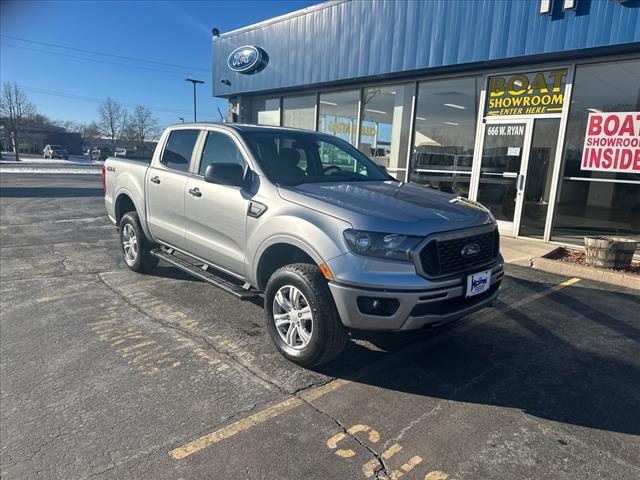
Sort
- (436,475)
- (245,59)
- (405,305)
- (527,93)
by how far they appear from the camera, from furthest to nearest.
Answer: (245,59) < (527,93) < (405,305) < (436,475)

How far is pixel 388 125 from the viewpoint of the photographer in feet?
38.2

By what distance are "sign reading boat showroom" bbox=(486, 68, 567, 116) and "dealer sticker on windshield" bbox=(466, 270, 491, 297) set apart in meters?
6.45

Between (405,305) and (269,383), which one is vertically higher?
(405,305)

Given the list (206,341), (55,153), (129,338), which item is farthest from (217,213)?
(55,153)

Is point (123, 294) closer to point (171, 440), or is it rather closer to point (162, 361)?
point (162, 361)

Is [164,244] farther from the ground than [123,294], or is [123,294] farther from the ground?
[164,244]

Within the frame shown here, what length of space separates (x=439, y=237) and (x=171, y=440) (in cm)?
216

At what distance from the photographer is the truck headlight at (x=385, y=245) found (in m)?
3.09

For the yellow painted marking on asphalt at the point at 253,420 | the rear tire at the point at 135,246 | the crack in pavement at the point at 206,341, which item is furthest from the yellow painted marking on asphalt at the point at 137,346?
the rear tire at the point at 135,246

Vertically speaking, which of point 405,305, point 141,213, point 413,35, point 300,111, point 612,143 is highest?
point 413,35

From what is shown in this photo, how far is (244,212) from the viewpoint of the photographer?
157 inches

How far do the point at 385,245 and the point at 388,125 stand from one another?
9.16 meters

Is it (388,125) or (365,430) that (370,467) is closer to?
(365,430)

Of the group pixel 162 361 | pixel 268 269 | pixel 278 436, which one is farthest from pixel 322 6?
pixel 278 436
